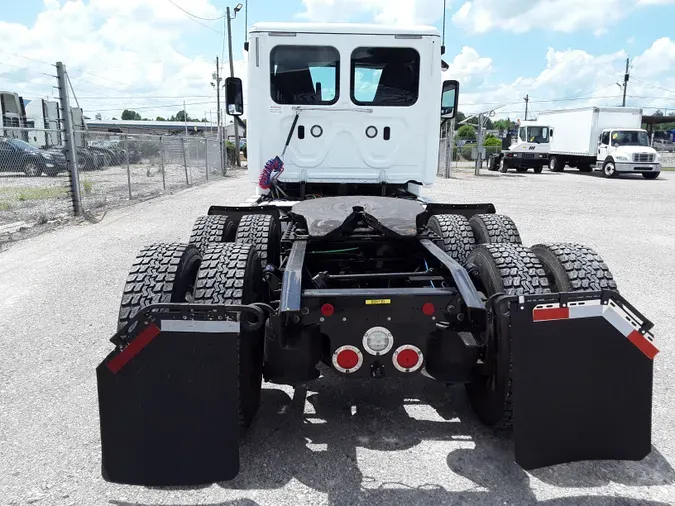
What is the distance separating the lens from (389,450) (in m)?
3.03

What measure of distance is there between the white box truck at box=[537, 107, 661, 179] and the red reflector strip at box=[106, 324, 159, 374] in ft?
92.5

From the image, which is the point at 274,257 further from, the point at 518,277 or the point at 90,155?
the point at 90,155

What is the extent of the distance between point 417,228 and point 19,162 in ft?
38.8

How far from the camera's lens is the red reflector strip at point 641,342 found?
251 cm

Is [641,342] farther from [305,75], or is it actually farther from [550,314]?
[305,75]

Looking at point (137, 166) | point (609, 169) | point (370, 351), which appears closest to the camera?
point (370, 351)

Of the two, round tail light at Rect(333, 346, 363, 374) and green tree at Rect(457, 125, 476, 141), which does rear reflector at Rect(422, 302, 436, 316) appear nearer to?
round tail light at Rect(333, 346, 363, 374)

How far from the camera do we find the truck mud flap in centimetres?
246

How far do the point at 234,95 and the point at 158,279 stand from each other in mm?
3761

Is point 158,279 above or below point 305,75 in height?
below

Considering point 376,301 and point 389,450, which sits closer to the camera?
point 376,301

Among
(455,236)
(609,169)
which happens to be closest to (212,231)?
(455,236)

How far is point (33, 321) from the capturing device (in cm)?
507

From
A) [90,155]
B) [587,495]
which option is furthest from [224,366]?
[90,155]
